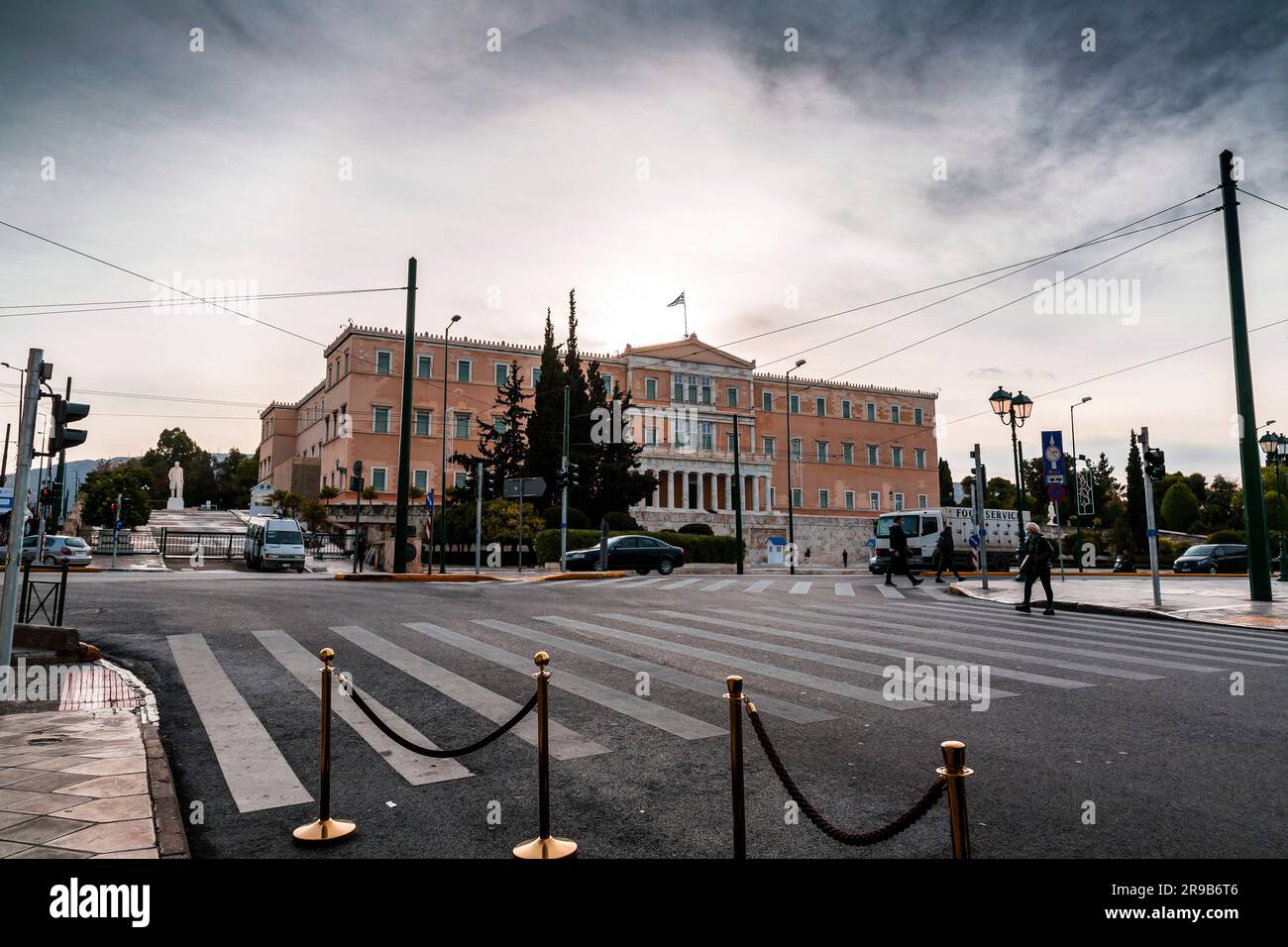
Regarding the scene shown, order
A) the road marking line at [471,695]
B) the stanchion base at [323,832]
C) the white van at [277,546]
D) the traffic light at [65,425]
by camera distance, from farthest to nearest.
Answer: the white van at [277,546], the traffic light at [65,425], the road marking line at [471,695], the stanchion base at [323,832]

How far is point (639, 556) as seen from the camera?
30969 millimetres

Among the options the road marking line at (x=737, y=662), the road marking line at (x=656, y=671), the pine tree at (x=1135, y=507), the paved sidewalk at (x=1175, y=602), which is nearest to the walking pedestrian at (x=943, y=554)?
the paved sidewalk at (x=1175, y=602)

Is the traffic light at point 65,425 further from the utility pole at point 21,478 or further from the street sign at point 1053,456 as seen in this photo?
the street sign at point 1053,456

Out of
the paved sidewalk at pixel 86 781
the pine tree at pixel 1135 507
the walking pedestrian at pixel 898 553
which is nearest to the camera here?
the paved sidewalk at pixel 86 781

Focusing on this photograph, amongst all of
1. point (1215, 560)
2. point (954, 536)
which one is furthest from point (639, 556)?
point (1215, 560)

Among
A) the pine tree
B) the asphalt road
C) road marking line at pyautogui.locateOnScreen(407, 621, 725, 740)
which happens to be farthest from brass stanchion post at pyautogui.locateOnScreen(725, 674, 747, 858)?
the pine tree

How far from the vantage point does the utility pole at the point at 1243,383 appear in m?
15.9

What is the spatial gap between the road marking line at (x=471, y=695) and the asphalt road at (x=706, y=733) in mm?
34

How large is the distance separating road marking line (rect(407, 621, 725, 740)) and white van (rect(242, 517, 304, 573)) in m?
25.9

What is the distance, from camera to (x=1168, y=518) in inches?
2670

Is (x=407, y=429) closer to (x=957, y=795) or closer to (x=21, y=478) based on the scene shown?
(x=21, y=478)

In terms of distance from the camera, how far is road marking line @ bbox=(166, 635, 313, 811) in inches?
193

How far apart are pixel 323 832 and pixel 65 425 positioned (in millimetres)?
7090
